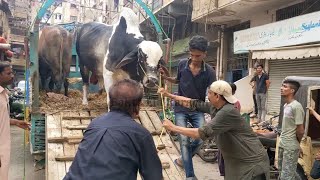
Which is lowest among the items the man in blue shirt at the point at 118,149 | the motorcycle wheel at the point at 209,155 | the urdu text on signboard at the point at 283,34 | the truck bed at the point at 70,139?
the motorcycle wheel at the point at 209,155

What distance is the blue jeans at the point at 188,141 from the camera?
3.98 meters

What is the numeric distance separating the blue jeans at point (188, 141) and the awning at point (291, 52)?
482cm

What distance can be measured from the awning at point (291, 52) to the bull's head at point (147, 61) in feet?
14.9

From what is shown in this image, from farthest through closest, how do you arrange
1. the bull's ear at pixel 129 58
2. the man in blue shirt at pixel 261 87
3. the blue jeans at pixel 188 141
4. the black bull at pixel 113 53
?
1. the man in blue shirt at pixel 261 87
2. the bull's ear at pixel 129 58
3. the black bull at pixel 113 53
4. the blue jeans at pixel 188 141

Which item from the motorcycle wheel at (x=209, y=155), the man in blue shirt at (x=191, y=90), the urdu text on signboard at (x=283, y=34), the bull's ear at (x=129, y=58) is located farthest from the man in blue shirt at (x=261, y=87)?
the man in blue shirt at (x=191, y=90)

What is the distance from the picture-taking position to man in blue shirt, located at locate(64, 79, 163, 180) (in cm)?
196

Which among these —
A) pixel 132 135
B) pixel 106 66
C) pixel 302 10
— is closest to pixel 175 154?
pixel 106 66

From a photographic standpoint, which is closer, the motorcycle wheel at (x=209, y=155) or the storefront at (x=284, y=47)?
the motorcycle wheel at (x=209, y=155)

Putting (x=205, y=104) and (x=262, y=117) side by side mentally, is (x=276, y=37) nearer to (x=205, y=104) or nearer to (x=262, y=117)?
(x=262, y=117)

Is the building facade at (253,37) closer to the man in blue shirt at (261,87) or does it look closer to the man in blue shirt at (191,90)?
the man in blue shirt at (261,87)

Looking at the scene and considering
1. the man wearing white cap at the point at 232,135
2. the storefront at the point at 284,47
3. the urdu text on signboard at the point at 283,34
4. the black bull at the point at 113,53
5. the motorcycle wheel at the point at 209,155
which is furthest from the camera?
the urdu text on signboard at the point at 283,34

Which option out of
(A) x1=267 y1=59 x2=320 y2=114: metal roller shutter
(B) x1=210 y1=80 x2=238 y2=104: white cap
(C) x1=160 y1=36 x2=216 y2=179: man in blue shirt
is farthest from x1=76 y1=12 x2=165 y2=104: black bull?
(A) x1=267 y1=59 x2=320 y2=114: metal roller shutter

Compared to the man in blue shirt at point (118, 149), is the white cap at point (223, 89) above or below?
above

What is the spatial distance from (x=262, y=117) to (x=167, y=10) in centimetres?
936
